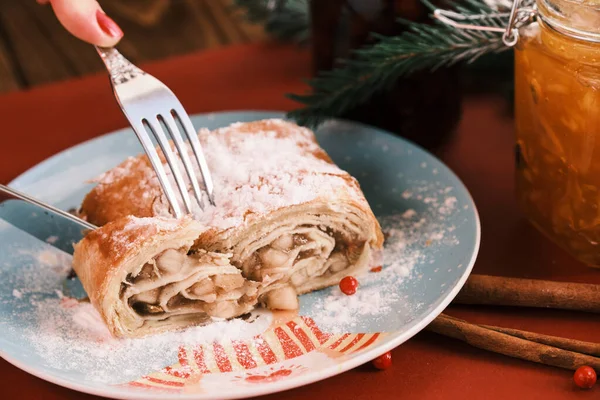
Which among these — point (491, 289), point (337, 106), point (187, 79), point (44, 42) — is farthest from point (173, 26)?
point (491, 289)

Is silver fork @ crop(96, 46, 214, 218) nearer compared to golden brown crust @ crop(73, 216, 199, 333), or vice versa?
golden brown crust @ crop(73, 216, 199, 333)

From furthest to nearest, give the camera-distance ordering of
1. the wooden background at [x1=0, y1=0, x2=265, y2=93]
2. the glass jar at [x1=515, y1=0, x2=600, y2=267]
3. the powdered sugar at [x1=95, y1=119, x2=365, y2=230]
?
the wooden background at [x1=0, y1=0, x2=265, y2=93]
the powdered sugar at [x1=95, y1=119, x2=365, y2=230]
the glass jar at [x1=515, y1=0, x2=600, y2=267]

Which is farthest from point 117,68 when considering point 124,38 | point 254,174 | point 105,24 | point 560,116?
point 124,38

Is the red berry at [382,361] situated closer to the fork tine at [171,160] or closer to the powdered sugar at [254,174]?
the powdered sugar at [254,174]

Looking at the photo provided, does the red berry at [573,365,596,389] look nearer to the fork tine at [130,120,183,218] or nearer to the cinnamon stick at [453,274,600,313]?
the cinnamon stick at [453,274,600,313]

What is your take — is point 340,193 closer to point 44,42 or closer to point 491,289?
point 491,289

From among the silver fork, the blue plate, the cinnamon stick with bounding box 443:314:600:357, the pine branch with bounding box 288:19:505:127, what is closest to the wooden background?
the pine branch with bounding box 288:19:505:127
